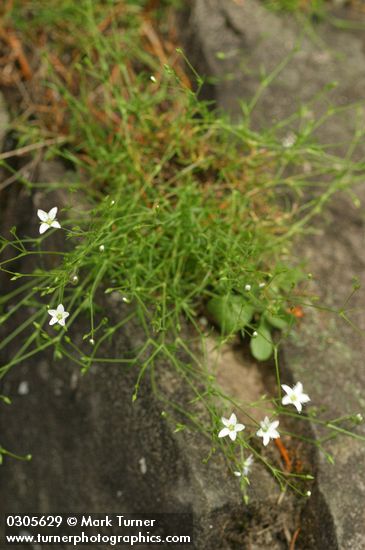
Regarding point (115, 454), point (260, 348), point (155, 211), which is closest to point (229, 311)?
point (260, 348)

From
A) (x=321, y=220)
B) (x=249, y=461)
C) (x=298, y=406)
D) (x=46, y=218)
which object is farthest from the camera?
(x=321, y=220)

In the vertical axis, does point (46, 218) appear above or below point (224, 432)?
above

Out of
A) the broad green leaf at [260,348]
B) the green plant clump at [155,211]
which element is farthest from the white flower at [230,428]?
the broad green leaf at [260,348]

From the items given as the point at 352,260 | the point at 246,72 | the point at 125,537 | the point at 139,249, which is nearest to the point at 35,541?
the point at 125,537

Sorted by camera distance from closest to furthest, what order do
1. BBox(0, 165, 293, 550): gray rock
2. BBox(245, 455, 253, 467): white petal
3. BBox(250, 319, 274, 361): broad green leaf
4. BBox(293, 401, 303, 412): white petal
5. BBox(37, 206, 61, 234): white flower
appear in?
BBox(293, 401, 303, 412): white petal
BBox(37, 206, 61, 234): white flower
BBox(245, 455, 253, 467): white petal
BBox(0, 165, 293, 550): gray rock
BBox(250, 319, 274, 361): broad green leaf

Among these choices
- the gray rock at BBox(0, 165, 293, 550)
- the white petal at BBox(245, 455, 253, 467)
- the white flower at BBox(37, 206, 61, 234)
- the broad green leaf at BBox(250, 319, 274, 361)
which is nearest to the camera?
the white flower at BBox(37, 206, 61, 234)

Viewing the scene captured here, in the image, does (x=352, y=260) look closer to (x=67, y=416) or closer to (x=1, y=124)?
(x=67, y=416)

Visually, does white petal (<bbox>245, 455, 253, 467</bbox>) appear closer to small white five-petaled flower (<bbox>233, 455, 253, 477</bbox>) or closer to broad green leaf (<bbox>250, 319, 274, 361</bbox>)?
small white five-petaled flower (<bbox>233, 455, 253, 477</bbox>)

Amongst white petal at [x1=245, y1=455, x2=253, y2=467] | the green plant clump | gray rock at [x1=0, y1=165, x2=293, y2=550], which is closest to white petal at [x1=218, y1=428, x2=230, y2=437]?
the green plant clump

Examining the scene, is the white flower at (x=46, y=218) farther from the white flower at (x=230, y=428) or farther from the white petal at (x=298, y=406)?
the white petal at (x=298, y=406)

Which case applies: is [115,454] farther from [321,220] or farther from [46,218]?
[321,220]
